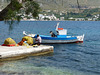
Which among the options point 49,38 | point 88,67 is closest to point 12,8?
point 88,67

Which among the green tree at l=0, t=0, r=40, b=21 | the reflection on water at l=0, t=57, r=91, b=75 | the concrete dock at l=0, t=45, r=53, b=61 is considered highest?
the green tree at l=0, t=0, r=40, b=21

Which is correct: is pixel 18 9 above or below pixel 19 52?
above

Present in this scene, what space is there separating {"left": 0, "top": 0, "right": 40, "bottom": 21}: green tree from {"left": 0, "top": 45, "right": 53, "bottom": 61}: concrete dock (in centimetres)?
668

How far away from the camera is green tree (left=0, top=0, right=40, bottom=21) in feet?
41.6

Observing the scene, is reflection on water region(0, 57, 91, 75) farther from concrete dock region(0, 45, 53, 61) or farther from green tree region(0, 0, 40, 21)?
green tree region(0, 0, 40, 21)

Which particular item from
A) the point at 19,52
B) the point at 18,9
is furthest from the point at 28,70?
the point at 18,9

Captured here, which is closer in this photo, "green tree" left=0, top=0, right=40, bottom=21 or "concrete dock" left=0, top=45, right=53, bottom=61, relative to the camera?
"green tree" left=0, top=0, right=40, bottom=21

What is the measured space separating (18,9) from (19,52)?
8.28 metres

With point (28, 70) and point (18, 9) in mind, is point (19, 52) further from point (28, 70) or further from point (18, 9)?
point (18, 9)

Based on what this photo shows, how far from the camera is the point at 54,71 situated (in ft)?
55.1

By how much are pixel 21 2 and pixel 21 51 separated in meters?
8.81

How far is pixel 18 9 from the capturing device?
43.2 ft

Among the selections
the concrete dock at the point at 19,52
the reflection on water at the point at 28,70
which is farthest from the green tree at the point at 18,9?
the concrete dock at the point at 19,52

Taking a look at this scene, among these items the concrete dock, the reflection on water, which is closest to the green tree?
the reflection on water
